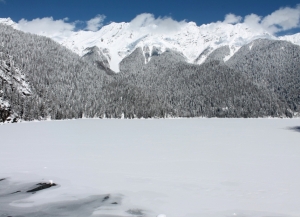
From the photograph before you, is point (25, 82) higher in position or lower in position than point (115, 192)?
higher

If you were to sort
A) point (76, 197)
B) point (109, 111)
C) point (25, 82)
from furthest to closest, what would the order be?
point (109, 111) → point (25, 82) → point (76, 197)

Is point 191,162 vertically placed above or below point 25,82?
below

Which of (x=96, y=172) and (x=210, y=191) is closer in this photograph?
(x=210, y=191)

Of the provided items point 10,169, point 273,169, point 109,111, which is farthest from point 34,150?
point 109,111

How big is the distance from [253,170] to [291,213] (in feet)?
29.4

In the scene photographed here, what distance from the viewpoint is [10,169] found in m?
22.0

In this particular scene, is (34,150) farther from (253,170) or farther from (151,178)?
(253,170)

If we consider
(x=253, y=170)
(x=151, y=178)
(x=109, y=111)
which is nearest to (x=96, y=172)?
(x=151, y=178)

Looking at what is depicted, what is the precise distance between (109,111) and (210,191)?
582ft

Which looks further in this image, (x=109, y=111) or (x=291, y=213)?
(x=109, y=111)

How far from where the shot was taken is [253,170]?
21.8m

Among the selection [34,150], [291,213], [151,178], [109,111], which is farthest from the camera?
[109,111]

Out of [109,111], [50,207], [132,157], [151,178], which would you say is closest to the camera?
[50,207]

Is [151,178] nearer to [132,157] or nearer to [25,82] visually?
[132,157]
